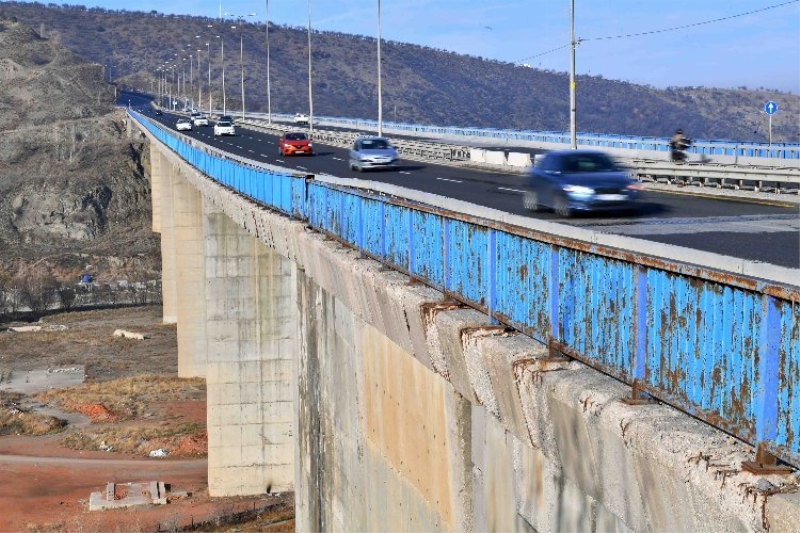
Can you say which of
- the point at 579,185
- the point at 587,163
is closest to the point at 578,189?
the point at 579,185

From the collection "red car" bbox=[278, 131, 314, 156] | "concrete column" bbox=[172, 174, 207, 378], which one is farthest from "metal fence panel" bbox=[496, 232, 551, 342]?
"red car" bbox=[278, 131, 314, 156]

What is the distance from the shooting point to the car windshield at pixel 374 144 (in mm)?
43444

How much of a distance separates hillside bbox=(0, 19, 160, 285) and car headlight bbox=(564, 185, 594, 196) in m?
71.3

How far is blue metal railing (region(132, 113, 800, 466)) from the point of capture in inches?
217

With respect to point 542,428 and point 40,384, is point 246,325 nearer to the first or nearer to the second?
point 40,384

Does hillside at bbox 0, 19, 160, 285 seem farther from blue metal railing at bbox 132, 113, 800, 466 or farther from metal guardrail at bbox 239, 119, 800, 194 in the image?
blue metal railing at bbox 132, 113, 800, 466

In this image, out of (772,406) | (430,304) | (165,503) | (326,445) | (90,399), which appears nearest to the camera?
(772,406)

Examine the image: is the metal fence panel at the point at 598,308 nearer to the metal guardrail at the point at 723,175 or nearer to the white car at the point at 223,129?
the metal guardrail at the point at 723,175

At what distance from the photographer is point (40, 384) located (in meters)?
54.5

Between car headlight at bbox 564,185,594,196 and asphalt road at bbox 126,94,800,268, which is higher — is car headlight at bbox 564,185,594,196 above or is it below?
above

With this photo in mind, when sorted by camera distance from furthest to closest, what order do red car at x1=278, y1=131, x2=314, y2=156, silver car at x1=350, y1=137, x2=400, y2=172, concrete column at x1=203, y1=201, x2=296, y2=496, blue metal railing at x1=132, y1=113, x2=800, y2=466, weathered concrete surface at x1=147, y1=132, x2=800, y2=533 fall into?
red car at x1=278, y1=131, x2=314, y2=156
silver car at x1=350, y1=137, x2=400, y2=172
concrete column at x1=203, y1=201, x2=296, y2=496
weathered concrete surface at x1=147, y1=132, x2=800, y2=533
blue metal railing at x1=132, y1=113, x2=800, y2=466

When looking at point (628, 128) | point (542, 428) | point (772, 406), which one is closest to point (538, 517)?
point (542, 428)

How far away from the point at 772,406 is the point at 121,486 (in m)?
32.9

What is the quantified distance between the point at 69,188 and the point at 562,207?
9723cm
